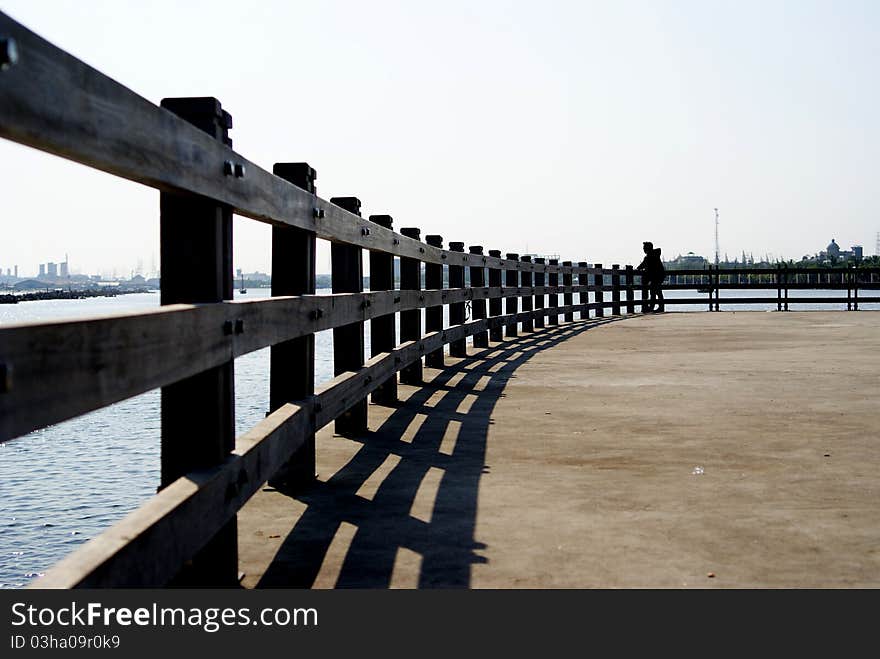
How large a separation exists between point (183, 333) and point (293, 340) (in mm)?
1991

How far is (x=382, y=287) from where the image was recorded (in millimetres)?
8102

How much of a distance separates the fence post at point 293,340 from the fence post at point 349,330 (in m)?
1.35

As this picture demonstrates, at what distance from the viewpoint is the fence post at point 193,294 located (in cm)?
332

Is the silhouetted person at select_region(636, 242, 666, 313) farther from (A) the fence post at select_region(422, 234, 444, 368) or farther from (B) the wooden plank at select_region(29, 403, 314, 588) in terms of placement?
(B) the wooden plank at select_region(29, 403, 314, 588)

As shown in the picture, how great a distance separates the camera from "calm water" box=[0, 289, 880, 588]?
4312 mm

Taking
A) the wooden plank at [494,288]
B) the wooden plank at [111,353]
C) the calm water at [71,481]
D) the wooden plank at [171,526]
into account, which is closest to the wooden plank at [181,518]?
the wooden plank at [171,526]

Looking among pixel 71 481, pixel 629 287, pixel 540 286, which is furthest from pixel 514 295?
pixel 629 287

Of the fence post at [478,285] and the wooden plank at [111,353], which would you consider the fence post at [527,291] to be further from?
the wooden plank at [111,353]

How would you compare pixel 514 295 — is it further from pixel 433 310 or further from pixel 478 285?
pixel 433 310

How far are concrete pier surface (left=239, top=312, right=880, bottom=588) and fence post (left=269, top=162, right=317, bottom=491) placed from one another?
16cm

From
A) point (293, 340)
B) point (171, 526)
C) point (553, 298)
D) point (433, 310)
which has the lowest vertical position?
point (171, 526)

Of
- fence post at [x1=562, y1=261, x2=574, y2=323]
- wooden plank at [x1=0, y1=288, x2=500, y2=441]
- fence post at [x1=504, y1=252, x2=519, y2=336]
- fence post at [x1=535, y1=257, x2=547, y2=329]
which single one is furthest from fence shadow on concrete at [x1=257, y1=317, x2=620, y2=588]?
fence post at [x1=562, y1=261, x2=574, y2=323]
